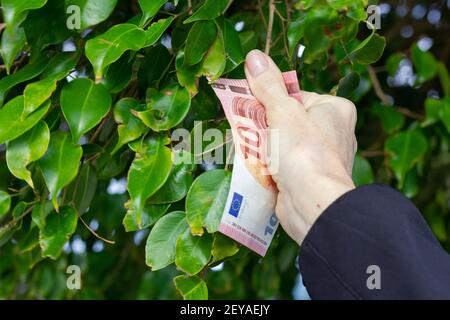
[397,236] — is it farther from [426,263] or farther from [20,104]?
[20,104]

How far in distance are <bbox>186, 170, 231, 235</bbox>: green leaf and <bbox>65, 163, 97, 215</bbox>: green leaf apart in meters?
0.18

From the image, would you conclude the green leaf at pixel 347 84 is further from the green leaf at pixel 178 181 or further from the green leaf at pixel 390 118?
the green leaf at pixel 390 118

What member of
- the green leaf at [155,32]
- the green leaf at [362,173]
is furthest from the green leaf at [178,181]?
the green leaf at [362,173]

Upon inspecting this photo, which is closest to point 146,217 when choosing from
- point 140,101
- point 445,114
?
point 140,101

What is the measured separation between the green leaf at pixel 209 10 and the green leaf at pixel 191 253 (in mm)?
197

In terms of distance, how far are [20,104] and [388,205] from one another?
0.35 m

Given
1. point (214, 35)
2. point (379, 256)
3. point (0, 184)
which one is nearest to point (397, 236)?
point (379, 256)

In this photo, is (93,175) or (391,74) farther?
(391,74)

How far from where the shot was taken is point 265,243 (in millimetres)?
700

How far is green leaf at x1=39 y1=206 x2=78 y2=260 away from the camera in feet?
2.61

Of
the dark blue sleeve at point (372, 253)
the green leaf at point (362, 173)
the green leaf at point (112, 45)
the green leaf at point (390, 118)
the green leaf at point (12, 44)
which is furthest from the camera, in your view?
the green leaf at point (390, 118)

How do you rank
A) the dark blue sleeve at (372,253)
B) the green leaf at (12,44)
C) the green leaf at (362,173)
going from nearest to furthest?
the dark blue sleeve at (372,253), the green leaf at (12,44), the green leaf at (362,173)

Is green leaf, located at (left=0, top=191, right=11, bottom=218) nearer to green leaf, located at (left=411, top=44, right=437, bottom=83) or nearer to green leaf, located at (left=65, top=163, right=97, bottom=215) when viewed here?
green leaf, located at (left=65, top=163, right=97, bottom=215)

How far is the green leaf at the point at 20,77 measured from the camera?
0.75 metres
